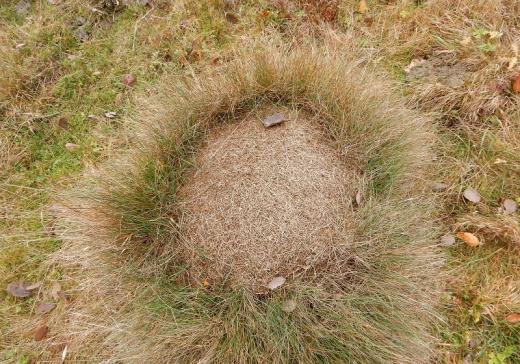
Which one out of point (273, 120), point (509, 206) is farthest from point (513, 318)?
point (273, 120)

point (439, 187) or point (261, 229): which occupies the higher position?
point (261, 229)

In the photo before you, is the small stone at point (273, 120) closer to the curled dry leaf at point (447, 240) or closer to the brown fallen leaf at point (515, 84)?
the curled dry leaf at point (447, 240)

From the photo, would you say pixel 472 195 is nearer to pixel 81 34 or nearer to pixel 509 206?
pixel 509 206

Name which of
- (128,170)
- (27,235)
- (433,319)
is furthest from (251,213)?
(27,235)

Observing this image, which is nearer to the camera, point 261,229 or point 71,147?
point 261,229

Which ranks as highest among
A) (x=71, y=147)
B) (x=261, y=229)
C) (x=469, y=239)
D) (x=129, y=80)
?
(x=129, y=80)

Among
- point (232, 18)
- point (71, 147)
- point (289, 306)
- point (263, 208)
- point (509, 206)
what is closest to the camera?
point (289, 306)

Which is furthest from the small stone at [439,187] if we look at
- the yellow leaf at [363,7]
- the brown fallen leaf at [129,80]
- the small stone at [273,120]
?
the brown fallen leaf at [129,80]
